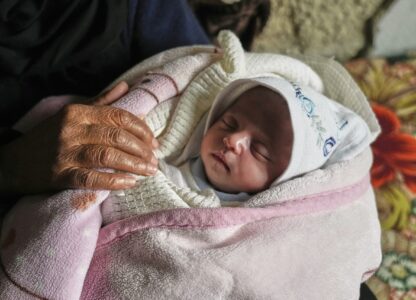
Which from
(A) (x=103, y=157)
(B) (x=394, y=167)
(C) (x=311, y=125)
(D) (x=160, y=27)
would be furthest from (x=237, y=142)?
(B) (x=394, y=167)

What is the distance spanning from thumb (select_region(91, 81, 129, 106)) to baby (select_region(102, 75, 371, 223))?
162 mm

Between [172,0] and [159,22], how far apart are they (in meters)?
0.06

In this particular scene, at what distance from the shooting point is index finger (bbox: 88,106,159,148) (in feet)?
2.91

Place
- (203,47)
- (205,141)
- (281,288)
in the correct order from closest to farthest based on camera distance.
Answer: (281,288)
(205,141)
(203,47)

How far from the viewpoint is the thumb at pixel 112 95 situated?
1.00 metres

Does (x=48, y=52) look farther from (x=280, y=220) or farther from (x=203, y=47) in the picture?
(x=280, y=220)

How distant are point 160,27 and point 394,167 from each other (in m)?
0.74

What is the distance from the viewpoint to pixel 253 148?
3.20 feet

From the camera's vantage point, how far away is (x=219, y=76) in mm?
1054

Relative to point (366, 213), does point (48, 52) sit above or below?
above

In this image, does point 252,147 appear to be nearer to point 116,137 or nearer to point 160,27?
point 116,137

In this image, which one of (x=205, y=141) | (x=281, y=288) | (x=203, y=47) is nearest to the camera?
(x=281, y=288)

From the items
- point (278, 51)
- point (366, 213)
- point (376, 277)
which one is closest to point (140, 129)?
point (366, 213)

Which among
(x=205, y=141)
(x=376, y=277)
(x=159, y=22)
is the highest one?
(x=159, y=22)
